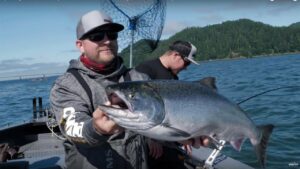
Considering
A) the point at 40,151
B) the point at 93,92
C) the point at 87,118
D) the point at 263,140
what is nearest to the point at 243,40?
the point at 40,151

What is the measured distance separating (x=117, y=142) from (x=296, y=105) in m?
15.1

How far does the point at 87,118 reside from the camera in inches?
127

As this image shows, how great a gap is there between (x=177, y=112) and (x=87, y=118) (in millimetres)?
793

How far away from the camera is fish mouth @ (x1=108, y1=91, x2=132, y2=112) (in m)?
2.68

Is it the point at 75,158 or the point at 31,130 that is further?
the point at 31,130

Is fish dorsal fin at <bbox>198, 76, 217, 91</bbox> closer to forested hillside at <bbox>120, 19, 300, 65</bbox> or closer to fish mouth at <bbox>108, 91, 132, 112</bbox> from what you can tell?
fish mouth at <bbox>108, 91, 132, 112</bbox>

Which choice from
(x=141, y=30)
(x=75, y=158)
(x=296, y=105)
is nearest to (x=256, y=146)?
(x=75, y=158)

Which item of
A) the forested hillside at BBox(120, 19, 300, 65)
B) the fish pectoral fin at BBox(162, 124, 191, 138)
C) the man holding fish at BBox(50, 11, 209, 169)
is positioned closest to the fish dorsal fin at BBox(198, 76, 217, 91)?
the man holding fish at BBox(50, 11, 209, 169)

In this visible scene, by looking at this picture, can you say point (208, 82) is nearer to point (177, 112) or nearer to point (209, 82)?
point (209, 82)

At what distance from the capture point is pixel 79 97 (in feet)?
11.5

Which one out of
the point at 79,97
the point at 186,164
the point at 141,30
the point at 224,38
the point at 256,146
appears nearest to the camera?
the point at 79,97

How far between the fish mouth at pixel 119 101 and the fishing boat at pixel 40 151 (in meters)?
3.70

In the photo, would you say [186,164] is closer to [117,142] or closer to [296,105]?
[117,142]

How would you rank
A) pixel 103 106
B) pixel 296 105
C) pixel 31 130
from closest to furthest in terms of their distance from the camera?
pixel 103 106, pixel 31 130, pixel 296 105
